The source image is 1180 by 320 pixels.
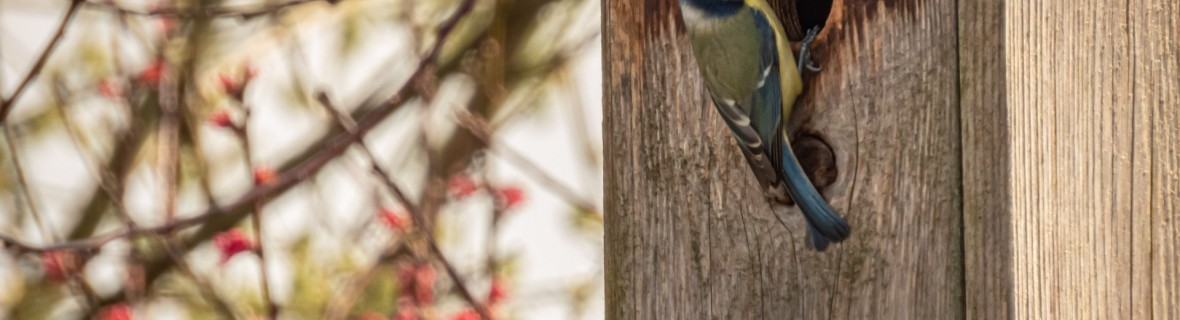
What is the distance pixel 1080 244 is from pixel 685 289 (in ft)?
1.71

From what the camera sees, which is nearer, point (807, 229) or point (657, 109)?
point (807, 229)

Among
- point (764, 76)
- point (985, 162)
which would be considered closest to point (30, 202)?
point (764, 76)

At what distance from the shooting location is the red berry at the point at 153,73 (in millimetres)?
3766

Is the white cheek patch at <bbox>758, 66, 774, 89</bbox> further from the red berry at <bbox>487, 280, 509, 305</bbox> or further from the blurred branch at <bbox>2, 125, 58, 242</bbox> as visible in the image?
the blurred branch at <bbox>2, 125, 58, 242</bbox>

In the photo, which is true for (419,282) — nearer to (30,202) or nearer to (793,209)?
(30,202)

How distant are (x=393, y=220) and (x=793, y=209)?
1.87 m

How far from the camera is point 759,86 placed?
184 cm

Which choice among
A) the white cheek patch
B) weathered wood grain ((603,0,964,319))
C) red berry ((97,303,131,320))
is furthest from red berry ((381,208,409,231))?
the white cheek patch

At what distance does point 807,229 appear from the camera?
176cm

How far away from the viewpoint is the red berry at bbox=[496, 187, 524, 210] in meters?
3.46

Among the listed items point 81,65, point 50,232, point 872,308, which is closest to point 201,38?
point 81,65

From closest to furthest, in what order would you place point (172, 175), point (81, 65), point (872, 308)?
point (872, 308)
point (172, 175)
point (81, 65)

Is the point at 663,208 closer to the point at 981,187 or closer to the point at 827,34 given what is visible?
the point at 827,34

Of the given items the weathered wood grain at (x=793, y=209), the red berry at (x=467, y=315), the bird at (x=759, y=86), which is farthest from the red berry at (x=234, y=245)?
the bird at (x=759, y=86)
